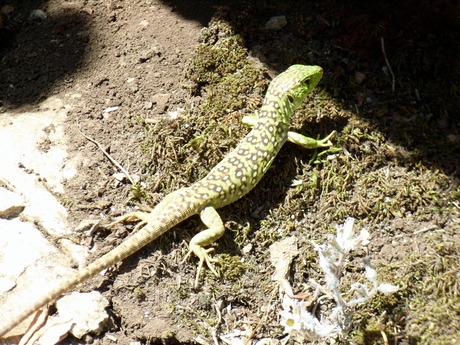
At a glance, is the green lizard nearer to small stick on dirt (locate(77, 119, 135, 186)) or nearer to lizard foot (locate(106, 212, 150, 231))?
lizard foot (locate(106, 212, 150, 231))

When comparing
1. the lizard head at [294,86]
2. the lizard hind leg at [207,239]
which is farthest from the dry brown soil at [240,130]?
the lizard head at [294,86]

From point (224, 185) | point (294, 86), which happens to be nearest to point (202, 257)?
point (224, 185)

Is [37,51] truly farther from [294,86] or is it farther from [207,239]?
[207,239]

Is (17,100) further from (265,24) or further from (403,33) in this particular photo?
(403,33)

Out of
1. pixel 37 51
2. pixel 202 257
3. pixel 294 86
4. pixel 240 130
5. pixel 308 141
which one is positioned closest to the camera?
pixel 202 257

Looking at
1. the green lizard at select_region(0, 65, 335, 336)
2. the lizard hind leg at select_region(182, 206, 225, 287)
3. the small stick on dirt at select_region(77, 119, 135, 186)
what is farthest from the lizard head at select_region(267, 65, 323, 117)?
the small stick on dirt at select_region(77, 119, 135, 186)

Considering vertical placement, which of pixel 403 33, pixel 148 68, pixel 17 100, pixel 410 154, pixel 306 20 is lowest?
pixel 410 154

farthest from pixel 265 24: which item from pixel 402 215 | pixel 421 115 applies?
pixel 402 215
